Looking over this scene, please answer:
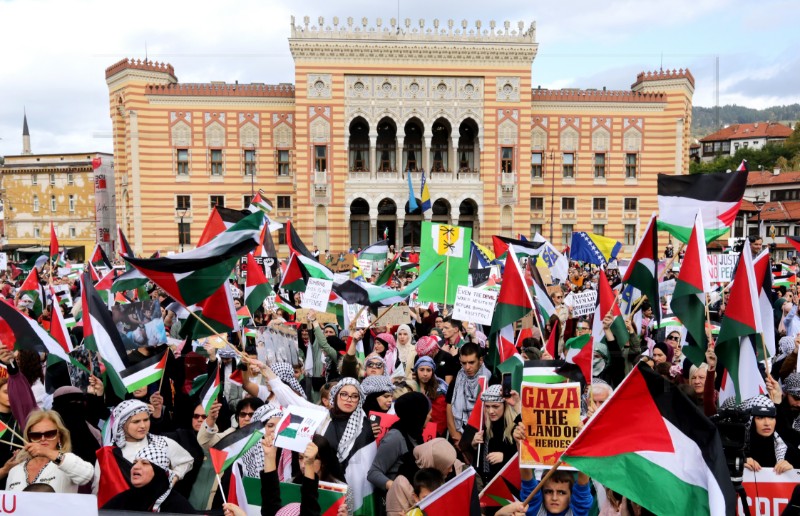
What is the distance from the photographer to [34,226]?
2024 inches

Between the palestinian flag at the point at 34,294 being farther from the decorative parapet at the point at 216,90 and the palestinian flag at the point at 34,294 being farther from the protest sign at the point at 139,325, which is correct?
the decorative parapet at the point at 216,90

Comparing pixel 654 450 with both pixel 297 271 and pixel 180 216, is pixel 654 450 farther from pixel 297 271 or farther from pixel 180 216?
pixel 180 216

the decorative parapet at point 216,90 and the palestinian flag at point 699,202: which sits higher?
the decorative parapet at point 216,90

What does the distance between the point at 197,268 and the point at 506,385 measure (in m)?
3.13

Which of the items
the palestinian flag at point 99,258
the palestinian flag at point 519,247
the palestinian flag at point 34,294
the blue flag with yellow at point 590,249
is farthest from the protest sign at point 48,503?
the blue flag with yellow at point 590,249

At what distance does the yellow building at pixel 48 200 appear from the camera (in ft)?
163

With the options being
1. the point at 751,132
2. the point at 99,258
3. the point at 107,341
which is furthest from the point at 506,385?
the point at 751,132

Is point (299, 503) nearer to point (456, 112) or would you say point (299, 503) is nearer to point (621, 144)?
point (456, 112)

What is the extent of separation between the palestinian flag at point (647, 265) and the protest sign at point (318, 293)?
12.2ft

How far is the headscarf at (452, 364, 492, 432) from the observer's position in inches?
243

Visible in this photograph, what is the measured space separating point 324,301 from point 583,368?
14.2 ft

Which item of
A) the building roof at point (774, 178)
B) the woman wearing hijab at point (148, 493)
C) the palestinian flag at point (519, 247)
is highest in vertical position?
the building roof at point (774, 178)

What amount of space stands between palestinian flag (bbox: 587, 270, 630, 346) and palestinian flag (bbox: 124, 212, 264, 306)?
378 centimetres

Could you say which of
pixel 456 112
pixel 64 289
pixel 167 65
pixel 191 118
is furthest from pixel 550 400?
pixel 167 65
